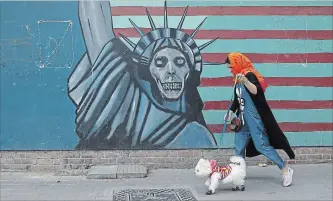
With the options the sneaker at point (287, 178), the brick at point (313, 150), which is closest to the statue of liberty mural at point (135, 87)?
the sneaker at point (287, 178)

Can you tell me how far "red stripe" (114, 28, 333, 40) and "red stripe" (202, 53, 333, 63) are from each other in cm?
27

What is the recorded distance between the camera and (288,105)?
346 inches

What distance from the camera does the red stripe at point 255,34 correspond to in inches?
337

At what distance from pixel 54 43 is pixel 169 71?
1.85 m

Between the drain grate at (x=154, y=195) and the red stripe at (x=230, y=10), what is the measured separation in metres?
2.84

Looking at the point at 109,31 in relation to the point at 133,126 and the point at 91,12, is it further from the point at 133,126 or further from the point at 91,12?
the point at 133,126

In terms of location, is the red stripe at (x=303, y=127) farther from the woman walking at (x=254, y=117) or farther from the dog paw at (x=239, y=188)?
the dog paw at (x=239, y=188)

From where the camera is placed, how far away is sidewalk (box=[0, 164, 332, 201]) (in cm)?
711

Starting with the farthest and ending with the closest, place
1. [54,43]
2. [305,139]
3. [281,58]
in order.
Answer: [305,139], [281,58], [54,43]

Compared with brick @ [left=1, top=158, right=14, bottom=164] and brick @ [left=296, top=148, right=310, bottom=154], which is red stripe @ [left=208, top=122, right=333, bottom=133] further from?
brick @ [left=1, top=158, right=14, bottom=164]

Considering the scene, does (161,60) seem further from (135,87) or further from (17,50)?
(17,50)

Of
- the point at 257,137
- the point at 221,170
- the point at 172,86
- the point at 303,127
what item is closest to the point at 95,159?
the point at 172,86

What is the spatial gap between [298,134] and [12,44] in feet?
15.6

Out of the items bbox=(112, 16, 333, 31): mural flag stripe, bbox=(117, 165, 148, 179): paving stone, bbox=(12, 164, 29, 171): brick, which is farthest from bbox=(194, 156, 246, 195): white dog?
bbox=(12, 164, 29, 171): brick
